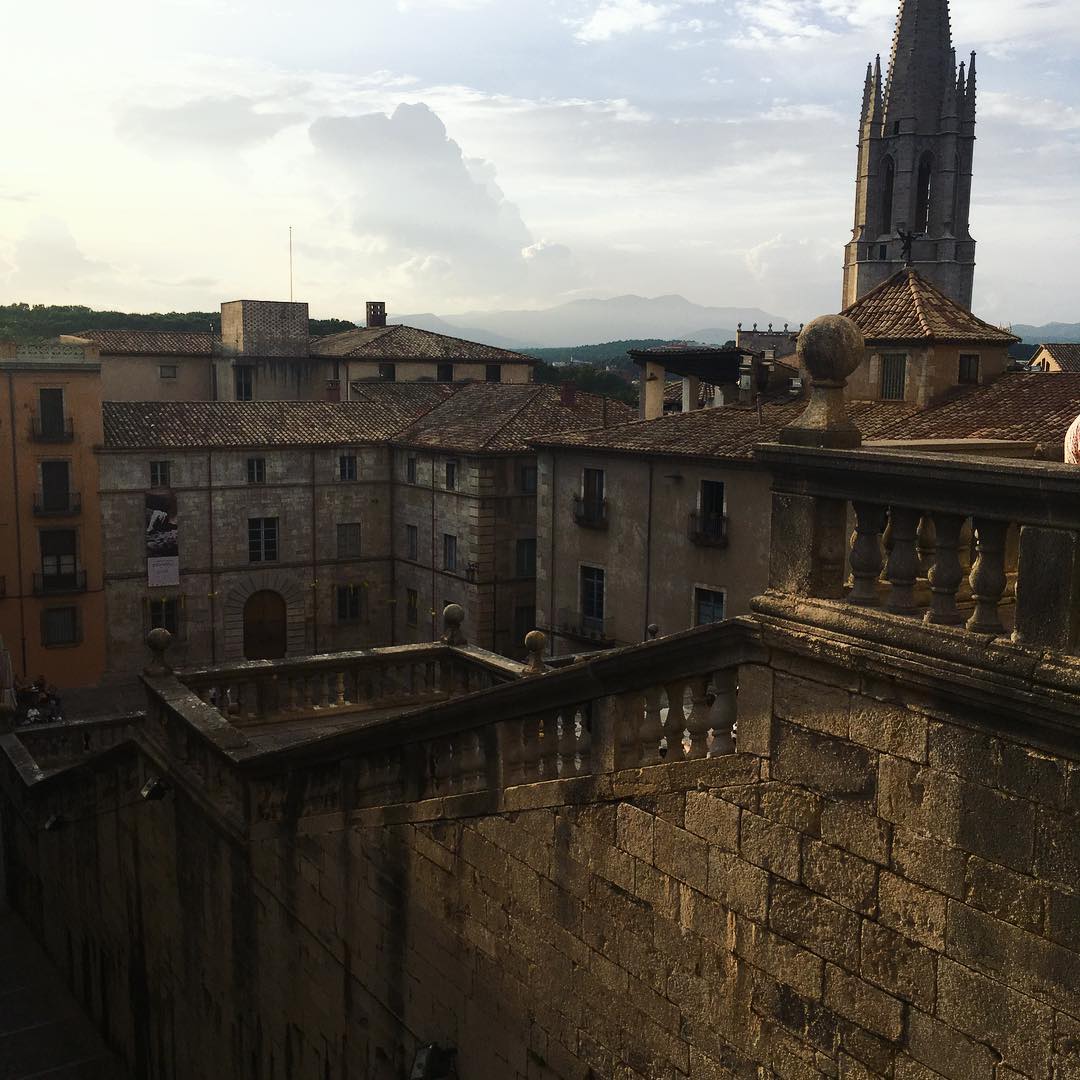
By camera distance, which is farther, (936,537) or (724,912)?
(724,912)

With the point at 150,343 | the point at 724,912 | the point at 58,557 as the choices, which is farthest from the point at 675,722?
the point at 150,343

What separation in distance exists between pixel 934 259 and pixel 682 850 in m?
86.8

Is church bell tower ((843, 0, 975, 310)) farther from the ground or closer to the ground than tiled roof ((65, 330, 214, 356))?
farther from the ground

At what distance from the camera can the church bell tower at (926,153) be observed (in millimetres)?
85625

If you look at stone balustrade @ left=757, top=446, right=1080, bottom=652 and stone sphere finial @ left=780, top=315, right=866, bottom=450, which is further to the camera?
stone sphere finial @ left=780, top=315, right=866, bottom=450

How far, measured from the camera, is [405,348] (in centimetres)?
6022

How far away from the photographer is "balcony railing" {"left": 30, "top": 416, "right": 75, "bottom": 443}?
41.9 meters

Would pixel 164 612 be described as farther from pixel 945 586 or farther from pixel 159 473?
pixel 945 586

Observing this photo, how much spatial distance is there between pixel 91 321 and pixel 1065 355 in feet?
240

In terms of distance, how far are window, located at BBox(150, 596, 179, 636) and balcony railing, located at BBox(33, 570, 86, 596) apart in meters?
2.73

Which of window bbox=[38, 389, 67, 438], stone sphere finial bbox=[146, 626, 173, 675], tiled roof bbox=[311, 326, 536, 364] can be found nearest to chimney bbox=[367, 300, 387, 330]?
tiled roof bbox=[311, 326, 536, 364]

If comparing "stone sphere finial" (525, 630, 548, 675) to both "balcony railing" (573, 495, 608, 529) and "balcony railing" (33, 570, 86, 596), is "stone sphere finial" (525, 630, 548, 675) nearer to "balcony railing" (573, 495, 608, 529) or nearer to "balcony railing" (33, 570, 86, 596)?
"balcony railing" (573, 495, 608, 529)

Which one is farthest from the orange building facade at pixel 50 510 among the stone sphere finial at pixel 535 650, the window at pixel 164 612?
the stone sphere finial at pixel 535 650

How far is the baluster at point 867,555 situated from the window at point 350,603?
4284 cm
